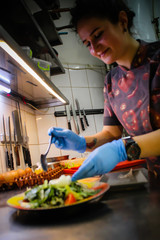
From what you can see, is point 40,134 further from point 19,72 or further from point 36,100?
point 19,72

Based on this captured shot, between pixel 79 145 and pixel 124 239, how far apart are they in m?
0.82

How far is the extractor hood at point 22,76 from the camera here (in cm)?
107

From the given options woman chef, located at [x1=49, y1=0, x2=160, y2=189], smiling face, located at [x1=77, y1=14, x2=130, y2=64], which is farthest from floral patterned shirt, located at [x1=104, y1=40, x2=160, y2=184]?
smiling face, located at [x1=77, y1=14, x2=130, y2=64]

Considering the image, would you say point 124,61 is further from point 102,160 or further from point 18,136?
point 18,136

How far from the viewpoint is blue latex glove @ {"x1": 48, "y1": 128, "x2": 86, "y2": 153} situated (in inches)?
43.4

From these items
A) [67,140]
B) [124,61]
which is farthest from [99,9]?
[67,140]

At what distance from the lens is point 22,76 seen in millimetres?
1549

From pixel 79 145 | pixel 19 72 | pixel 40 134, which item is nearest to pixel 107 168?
pixel 79 145

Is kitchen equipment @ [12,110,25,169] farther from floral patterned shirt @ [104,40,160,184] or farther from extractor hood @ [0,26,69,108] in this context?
floral patterned shirt @ [104,40,160,184]

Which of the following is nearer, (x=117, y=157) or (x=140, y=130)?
(x=117, y=157)

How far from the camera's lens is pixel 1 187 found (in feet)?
3.75

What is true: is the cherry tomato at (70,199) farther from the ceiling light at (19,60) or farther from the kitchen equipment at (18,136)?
the kitchen equipment at (18,136)

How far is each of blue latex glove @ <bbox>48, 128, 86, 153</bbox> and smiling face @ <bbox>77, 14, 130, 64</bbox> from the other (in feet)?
1.57

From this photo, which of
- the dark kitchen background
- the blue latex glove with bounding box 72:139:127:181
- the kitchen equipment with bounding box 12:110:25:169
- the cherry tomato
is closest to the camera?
→ the cherry tomato
